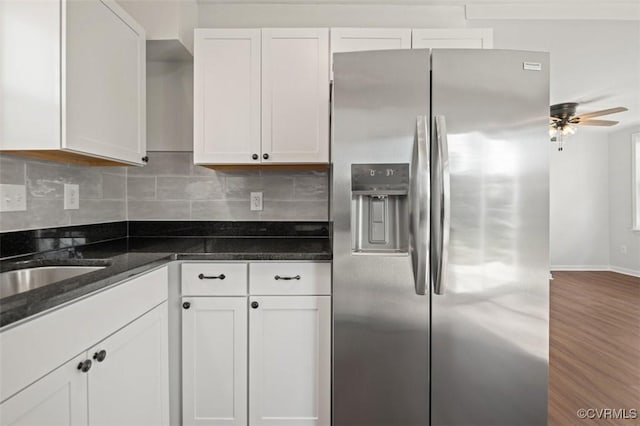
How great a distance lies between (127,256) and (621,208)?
7697mm

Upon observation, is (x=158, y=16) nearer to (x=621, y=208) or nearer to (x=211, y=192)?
(x=211, y=192)

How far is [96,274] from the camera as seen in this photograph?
1155 millimetres

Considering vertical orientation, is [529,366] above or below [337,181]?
below

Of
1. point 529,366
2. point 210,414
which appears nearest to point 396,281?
point 529,366

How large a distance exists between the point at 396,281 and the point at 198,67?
61.3 inches

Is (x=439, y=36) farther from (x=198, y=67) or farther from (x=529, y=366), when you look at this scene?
(x=529, y=366)

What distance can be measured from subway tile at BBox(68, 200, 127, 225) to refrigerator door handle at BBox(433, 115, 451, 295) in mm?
1820

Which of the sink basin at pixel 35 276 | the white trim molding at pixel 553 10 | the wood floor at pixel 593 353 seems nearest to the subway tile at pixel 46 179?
the sink basin at pixel 35 276

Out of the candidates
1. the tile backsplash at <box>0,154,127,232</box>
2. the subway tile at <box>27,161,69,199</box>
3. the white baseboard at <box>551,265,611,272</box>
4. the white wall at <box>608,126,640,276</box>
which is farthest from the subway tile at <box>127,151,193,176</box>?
the white wall at <box>608,126,640,276</box>

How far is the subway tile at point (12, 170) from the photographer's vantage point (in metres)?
1.49

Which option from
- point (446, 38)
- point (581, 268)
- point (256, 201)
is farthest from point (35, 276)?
point (581, 268)

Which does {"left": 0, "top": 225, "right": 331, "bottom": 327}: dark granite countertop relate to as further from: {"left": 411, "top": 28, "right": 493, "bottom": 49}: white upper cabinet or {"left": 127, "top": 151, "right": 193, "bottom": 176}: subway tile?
{"left": 411, "top": 28, "right": 493, "bottom": 49}: white upper cabinet

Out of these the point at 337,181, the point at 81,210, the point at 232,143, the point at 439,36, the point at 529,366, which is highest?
the point at 439,36

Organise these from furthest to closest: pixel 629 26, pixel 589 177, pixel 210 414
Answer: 1. pixel 589 177
2. pixel 629 26
3. pixel 210 414
